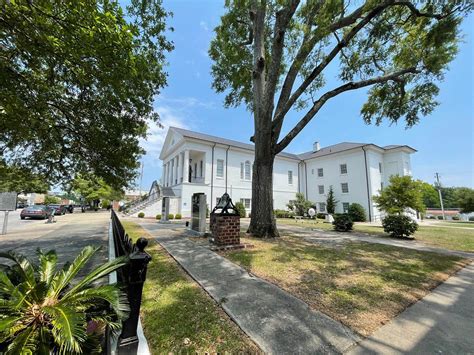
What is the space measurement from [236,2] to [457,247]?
12.8 metres

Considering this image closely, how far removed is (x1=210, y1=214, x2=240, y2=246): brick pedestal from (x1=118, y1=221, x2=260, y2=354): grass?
2.66 metres

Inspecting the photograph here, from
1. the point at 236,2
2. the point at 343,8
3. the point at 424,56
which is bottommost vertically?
the point at 424,56

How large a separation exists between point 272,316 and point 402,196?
11142mm

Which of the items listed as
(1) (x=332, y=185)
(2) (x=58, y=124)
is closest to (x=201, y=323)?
(2) (x=58, y=124)

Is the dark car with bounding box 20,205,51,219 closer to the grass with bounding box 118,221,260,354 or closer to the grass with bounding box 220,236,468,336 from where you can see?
the grass with bounding box 220,236,468,336

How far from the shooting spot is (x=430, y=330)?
8.25ft

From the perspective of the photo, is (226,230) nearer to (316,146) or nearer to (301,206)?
(301,206)

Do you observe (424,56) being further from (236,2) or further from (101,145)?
(101,145)

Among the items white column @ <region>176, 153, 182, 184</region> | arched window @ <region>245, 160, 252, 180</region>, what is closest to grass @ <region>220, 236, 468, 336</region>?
white column @ <region>176, 153, 182, 184</region>

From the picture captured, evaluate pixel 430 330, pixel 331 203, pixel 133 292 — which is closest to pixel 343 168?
pixel 331 203

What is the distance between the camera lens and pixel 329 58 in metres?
8.22

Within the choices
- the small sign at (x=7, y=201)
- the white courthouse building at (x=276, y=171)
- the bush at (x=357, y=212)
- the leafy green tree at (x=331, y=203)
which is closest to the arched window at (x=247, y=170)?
the white courthouse building at (x=276, y=171)

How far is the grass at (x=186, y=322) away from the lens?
2121mm

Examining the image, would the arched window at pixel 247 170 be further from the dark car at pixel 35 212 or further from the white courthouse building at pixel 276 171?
the dark car at pixel 35 212
